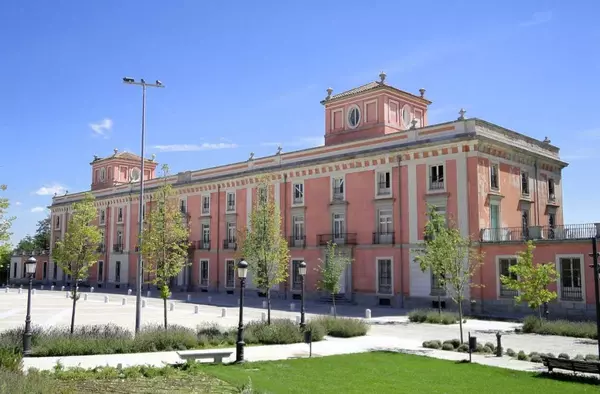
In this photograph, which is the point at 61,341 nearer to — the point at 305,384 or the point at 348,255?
the point at 305,384

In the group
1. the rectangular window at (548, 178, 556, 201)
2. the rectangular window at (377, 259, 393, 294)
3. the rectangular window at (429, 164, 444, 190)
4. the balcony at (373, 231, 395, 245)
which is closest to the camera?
the rectangular window at (429, 164, 444, 190)

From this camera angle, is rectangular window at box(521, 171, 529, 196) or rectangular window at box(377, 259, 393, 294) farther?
rectangular window at box(521, 171, 529, 196)

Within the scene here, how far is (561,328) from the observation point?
21.9 meters

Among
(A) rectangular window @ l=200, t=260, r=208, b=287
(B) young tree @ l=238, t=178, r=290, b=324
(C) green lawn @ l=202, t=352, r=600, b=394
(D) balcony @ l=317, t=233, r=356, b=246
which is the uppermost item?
(D) balcony @ l=317, t=233, r=356, b=246

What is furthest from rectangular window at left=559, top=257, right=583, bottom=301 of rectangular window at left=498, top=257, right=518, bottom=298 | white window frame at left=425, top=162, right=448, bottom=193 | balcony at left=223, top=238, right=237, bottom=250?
balcony at left=223, top=238, right=237, bottom=250

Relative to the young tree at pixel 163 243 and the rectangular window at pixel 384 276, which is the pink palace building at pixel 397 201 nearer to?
the rectangular window at pixel 384 276

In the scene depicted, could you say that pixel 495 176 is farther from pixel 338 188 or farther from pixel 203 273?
pixel 203 273

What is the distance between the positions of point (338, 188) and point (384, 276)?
6810mm

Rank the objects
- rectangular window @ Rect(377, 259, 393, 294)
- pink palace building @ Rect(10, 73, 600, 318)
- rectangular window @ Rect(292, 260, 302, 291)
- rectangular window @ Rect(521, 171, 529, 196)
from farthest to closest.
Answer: rectangular window @ Rect(292, 260, 302, 291) → rectangular window @ Rect(521, 171, 529, 196) → rectangular window @ Rect(377, 259, 393, 294) → pink palace building @ Rect(10, 73, 600, 318)

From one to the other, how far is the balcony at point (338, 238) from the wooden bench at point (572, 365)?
2204 cm

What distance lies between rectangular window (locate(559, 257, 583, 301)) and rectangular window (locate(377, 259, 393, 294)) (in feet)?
32.3

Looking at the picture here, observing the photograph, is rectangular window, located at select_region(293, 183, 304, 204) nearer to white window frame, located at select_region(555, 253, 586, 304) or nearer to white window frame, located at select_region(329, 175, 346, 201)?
white window frame, located at select_region(329, 175, 346, 201)

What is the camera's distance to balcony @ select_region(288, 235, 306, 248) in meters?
38.9

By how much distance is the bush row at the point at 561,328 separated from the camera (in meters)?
21.2
